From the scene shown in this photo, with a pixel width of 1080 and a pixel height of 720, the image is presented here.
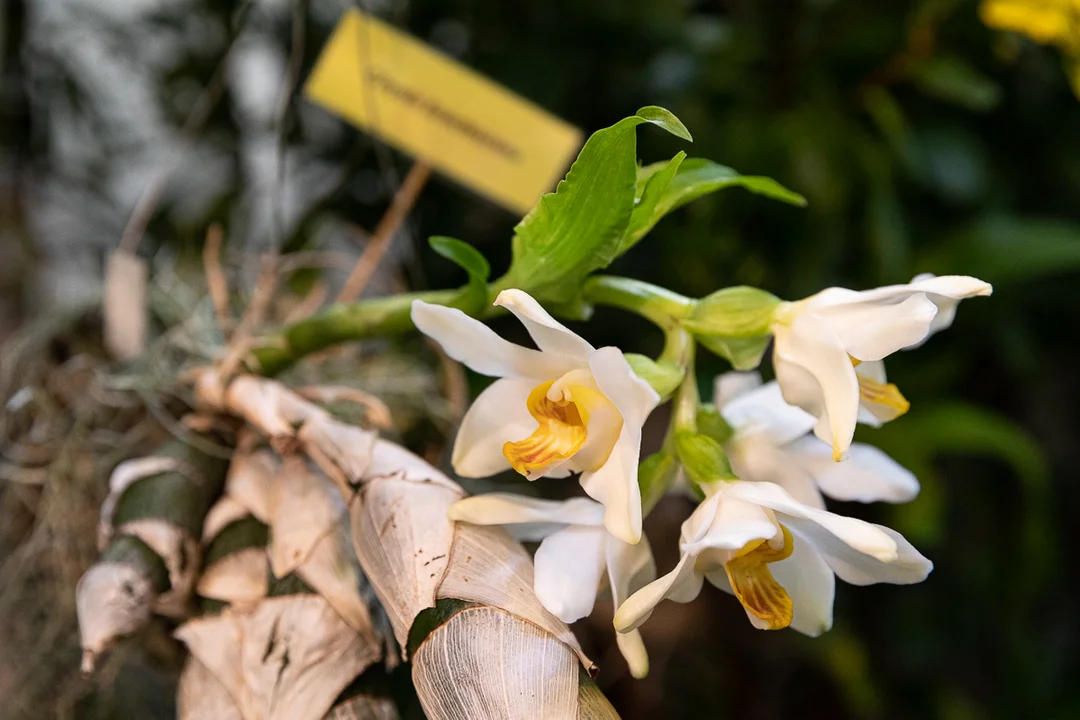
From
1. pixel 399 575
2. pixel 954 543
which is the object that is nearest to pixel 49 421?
pixel 399 575

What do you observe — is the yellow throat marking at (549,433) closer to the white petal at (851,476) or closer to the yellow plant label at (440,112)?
the white petal at (851,476)

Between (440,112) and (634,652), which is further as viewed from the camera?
(440,112)

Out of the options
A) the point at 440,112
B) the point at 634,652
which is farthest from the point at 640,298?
the point at 440,112

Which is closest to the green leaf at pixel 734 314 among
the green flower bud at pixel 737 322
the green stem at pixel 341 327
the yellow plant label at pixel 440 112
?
the green flower bud at pixel 737 322

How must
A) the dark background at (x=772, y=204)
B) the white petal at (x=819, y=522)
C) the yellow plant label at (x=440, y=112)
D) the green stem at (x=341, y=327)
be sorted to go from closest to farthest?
the white petal at (x=819, y=522) < the green stem at (x=341, y=327) < the yellow plant label at (x=440, y=112) < the dark background at (x=772, y=204)

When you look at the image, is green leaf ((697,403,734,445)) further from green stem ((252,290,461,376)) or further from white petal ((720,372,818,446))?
green stem ((252,290,461,376))

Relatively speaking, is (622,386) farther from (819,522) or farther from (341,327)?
(341,327)

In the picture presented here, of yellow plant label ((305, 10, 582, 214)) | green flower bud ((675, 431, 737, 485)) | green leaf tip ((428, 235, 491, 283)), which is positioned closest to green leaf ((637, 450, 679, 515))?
green flower bud ((675, 431, 737, 485))
